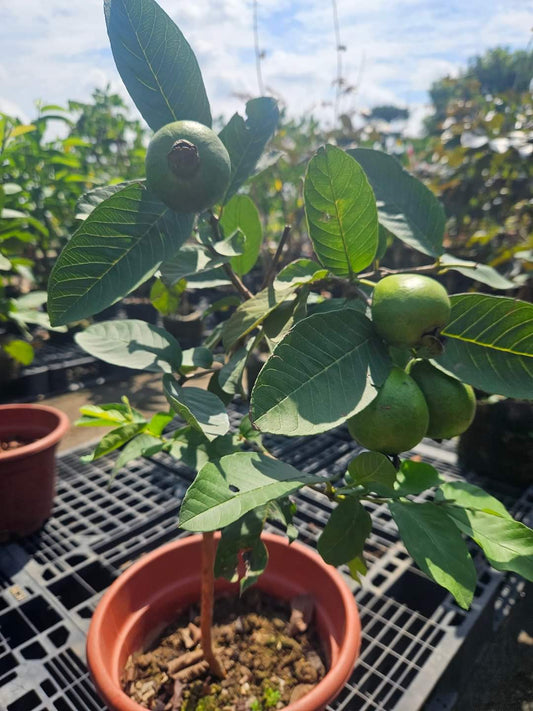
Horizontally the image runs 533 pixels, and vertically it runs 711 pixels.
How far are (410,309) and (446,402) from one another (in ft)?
0.44

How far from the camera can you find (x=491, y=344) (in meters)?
0.58

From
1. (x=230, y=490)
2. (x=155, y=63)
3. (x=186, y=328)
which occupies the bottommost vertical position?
(x=186, y=328)

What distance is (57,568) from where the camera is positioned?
55.5 inches

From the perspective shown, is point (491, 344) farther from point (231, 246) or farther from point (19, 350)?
point (19, 350)

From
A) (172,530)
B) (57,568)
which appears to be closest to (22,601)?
(57,568)

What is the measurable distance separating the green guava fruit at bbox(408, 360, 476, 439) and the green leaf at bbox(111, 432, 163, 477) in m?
0.44

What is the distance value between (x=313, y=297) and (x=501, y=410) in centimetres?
142

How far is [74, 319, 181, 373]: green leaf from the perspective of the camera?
71 centimetres

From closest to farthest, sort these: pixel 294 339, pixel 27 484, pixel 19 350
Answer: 1. pixel 294 339
2. pixel 27 484
3. pixel 19 350

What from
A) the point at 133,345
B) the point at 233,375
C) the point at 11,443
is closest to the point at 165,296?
the point at 133,345

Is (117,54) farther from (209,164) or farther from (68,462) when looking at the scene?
(68,462)

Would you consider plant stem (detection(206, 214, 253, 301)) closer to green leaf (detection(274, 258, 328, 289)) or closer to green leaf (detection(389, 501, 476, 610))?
green leaf (detection(274, 258, 328, 289))

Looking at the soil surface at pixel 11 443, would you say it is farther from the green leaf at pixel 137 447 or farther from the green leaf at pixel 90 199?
the green leaf at pixel 90 199

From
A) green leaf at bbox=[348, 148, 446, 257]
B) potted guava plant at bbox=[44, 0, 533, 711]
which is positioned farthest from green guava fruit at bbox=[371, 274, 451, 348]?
green leaf at bbox=[348, 148, 446, 257]
